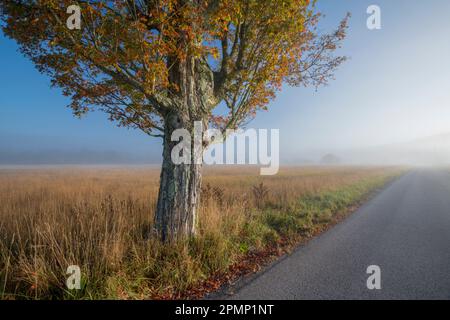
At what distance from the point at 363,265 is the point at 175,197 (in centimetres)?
395

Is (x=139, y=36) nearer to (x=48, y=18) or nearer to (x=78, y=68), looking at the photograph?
(x=48, y=18)

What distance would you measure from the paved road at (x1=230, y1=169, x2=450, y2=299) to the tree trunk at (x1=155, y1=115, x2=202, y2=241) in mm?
1756

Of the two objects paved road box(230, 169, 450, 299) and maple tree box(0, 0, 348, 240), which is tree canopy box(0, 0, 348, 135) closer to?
maple tree box(0, 0, 348, 240)

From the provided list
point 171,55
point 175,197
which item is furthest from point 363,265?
point 171,55

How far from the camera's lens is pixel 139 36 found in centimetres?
342

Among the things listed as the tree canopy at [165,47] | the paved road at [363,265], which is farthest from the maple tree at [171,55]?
the paved road at [363,265]

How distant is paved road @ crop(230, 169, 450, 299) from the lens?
3150 mm

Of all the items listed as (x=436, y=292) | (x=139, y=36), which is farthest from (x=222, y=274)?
(x=139, y=36)

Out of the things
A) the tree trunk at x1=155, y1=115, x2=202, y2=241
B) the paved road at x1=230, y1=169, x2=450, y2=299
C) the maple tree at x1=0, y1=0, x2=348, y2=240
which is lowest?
the paved road at x1=230, y1=169, x2=450, y2=299

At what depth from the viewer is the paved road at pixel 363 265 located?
3150 mm

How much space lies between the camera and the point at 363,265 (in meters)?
3.99

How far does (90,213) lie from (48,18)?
4.45 meters

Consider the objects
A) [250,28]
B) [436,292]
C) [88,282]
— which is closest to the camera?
[88,282]

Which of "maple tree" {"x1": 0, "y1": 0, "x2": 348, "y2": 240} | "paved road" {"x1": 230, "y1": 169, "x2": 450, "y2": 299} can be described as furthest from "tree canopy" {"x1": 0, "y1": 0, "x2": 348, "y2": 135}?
"paved road" {"x1": 230, "y1": 169, "x2": 450, "y2": 299}
